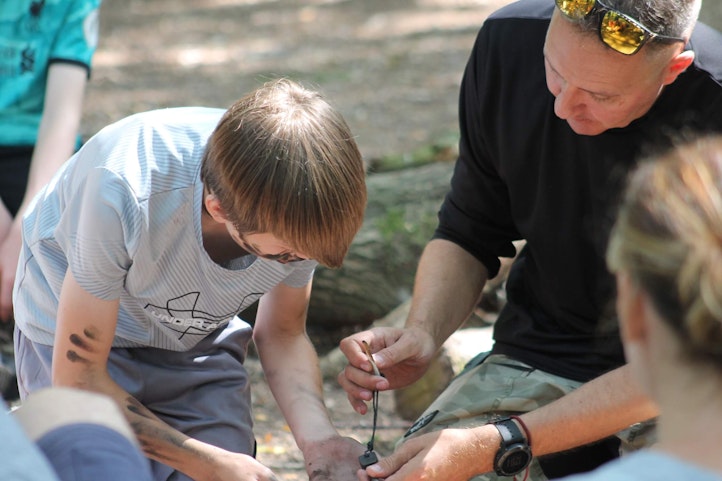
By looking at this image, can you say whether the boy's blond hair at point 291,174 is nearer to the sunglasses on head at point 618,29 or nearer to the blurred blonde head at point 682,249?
the sunglasses on head at point 618,29

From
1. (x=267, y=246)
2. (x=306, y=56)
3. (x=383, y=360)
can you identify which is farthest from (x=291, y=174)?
(x=306, y=56)

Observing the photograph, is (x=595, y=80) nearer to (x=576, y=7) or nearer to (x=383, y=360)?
(x=576, y=7)

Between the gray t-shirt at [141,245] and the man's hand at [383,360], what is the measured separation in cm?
23

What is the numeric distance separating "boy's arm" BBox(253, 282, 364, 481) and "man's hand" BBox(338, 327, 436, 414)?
0.36 ft

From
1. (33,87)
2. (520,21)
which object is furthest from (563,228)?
(33,87)

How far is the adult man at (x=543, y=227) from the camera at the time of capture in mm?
2287

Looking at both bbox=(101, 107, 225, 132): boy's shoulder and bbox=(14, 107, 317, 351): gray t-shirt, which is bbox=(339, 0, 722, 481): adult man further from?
bbox=(101, 107, 225, 132): boy's shoulder

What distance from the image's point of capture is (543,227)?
2.65 meters

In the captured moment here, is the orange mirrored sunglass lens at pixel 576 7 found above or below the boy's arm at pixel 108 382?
above

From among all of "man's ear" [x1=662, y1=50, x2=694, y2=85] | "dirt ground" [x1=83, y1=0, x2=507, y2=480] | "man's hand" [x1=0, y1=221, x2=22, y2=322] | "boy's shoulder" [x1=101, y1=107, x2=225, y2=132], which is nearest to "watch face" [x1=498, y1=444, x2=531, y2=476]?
"man's ear" [x1=662, y1=50, x2=694, y2=85]

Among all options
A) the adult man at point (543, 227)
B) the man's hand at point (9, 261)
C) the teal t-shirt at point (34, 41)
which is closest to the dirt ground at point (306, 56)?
the teal t-shirt at point (34, 41)

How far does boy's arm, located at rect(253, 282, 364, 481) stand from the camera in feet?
8.31

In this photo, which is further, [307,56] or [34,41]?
[307,56]

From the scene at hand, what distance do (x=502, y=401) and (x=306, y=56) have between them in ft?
17.4
